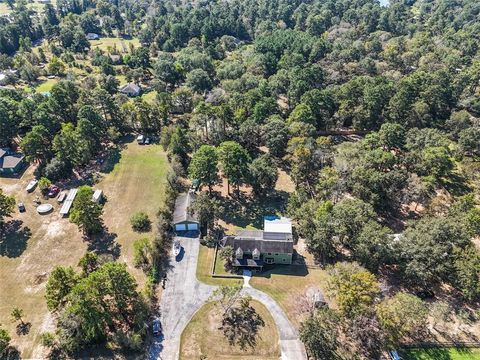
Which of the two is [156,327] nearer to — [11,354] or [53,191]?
[11,354]

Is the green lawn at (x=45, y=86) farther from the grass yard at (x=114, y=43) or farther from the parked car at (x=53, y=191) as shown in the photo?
the parked car at (x=53, y=191)

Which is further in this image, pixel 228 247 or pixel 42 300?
pixel 228 247

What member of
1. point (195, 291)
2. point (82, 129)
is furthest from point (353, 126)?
point (82, 129)

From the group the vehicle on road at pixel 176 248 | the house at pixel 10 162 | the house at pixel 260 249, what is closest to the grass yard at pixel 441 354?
the house at pixel 260 249

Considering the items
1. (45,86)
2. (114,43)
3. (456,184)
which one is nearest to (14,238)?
(45,86)

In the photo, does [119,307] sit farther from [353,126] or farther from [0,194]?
[353,126]

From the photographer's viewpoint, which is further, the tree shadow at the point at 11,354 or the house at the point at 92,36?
the house at the point at 92,36
